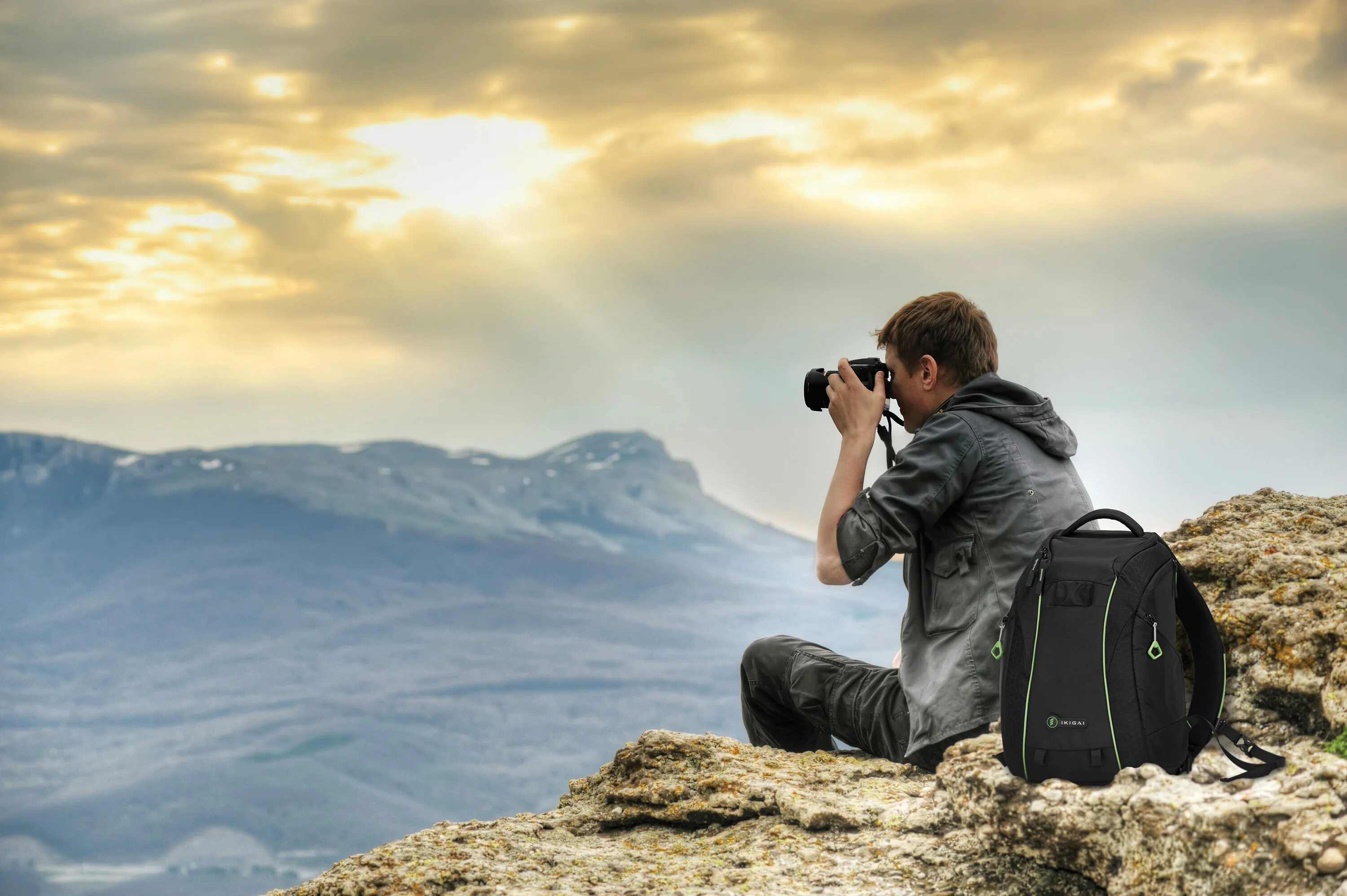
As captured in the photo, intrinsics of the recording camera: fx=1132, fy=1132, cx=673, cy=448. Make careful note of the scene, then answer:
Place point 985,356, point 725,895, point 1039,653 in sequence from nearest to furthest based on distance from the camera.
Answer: point 1039,653, point 725,895, point 985,356

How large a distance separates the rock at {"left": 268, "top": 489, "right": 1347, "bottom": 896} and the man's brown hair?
3.56 ft

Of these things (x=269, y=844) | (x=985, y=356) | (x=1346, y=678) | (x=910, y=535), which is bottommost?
(x=269, y=844)

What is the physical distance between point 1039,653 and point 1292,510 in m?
1.98

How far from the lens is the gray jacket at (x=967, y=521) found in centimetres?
420

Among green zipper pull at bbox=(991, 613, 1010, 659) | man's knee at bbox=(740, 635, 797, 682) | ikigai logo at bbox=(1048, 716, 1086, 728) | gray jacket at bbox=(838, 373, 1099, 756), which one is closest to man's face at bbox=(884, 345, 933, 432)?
gray jacket at bbox=(838, 373, 1099, 756)

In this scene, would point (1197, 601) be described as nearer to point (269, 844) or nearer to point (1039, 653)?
point (1039, 653)

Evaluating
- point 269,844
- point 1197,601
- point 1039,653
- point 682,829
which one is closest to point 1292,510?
point 1197,601

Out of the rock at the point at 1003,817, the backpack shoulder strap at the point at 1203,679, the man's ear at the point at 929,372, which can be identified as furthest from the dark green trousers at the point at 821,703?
the man's ear at the point at 929,372

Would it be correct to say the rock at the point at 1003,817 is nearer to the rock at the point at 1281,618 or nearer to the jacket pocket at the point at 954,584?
the rock at the point at 1281,618

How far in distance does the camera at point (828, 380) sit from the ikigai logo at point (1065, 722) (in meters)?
1.61

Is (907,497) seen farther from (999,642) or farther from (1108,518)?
(1108,518)

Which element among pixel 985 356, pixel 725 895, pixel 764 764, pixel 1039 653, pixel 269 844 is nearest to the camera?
pixel 1039 653

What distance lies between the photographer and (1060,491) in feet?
14.2

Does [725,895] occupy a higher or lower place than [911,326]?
lower
